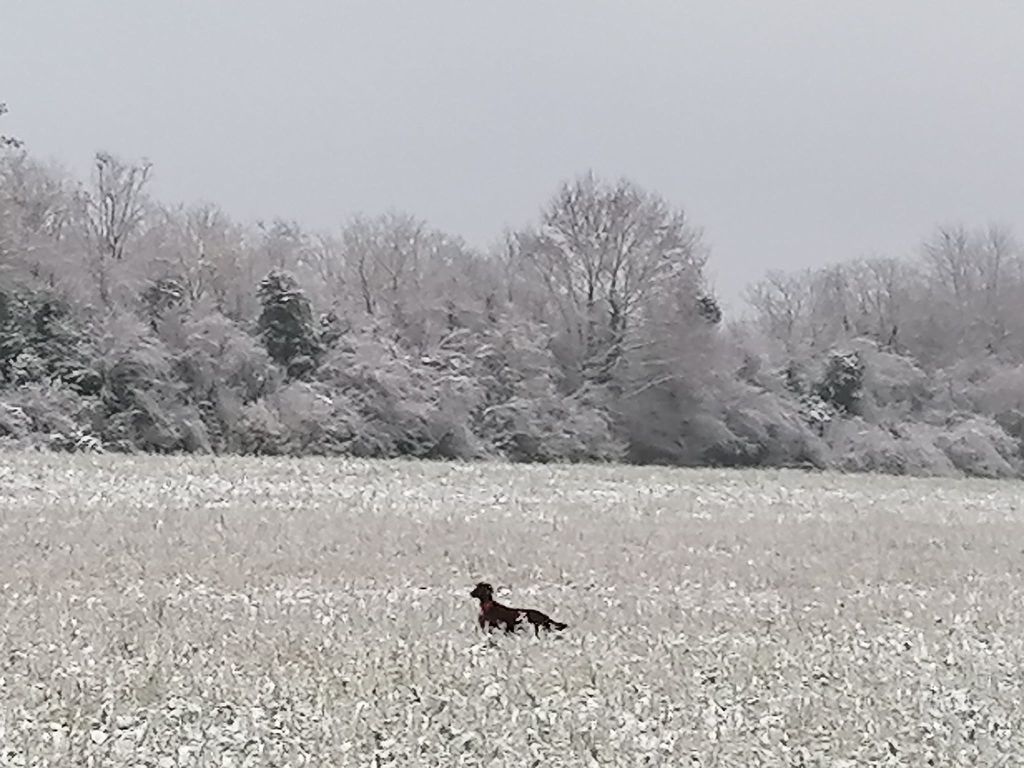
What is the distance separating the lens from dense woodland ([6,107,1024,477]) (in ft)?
123

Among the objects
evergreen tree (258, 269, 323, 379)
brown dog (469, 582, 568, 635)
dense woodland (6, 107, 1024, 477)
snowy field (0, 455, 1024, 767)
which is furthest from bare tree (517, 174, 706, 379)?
brown dog (469, 582, 568, 635)

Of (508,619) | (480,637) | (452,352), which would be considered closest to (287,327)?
(452,352)

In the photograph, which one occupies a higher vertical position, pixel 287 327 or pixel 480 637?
pixel 287 327

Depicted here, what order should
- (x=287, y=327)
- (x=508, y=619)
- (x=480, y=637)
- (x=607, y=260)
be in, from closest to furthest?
(x=480, y=637) → (x=508, y=619) → (x=287, y=327) → (x=607, y=260)

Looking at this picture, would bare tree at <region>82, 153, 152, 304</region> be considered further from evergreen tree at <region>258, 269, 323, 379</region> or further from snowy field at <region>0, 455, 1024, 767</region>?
snowy field at <region>0, 455, 1024, 767</region>

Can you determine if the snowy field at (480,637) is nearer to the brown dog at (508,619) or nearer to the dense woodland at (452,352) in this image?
the brown dog at (508,619)

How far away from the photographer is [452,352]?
45.9 m

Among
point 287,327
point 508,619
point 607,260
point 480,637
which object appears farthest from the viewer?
point 607,260

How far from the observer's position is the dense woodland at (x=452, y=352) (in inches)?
1470

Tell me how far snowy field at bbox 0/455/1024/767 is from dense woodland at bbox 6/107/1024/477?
15576 millimetres

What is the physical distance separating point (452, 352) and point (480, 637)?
3689 cm

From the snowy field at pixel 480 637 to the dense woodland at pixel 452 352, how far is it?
51.1 ft

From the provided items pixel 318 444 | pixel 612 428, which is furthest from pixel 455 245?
pixel 318 444

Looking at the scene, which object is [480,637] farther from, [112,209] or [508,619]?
[112,209]
